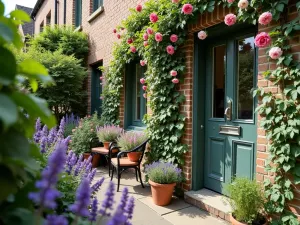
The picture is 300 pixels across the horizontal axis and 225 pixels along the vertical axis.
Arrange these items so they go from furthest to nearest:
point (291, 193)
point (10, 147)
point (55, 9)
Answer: point (55, 9) < point (291, 193) < point (10, 147)

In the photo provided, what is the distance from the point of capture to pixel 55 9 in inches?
451

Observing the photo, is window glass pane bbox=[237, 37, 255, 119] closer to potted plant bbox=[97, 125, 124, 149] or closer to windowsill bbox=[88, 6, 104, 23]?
potted plant bbox=[97, 125, 124, 149]

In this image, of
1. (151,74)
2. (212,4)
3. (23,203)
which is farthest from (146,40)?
(23,203)

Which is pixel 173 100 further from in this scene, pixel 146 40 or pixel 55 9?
pixel 55 9

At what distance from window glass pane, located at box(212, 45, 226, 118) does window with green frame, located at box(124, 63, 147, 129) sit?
2246 mm

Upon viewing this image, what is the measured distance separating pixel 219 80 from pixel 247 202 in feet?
5.87

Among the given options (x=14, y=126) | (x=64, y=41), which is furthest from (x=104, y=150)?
(x=14, y=126)

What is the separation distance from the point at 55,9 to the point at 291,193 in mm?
11950

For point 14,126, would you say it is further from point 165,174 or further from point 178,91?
point 178,91

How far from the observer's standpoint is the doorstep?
10.2 ft

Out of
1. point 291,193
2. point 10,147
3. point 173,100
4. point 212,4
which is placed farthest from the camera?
point 173,100

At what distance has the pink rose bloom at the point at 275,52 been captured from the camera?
2.47m

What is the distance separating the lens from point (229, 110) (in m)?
3.48

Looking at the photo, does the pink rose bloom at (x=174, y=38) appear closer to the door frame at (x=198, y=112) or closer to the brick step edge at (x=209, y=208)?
the door frame at (x=198, y=112)
